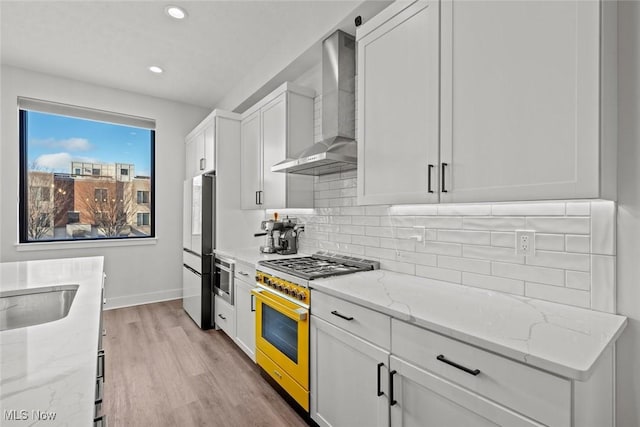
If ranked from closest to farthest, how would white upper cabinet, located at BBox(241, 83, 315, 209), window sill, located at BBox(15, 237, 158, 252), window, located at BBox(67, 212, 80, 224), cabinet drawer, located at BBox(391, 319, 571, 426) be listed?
cabinet drawer, located at BBox(391, 319, 571, 426) → white upper cabinet, located at BBox(241, 83, 315, 209) → window sill, located at BBox(15, 237, 158, 252) → window, located at BBox(67, 212, 80, 224)

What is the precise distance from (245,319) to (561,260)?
7.66 ft

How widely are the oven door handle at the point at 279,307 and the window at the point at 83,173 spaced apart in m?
2.89

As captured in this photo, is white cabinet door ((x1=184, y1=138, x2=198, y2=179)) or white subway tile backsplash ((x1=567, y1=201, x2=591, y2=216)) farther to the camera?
white cabinet door ((x1=184, y1=138, x2=198, y2=179))

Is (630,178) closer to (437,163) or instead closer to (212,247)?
(437,163)

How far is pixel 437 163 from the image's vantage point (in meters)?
1.56

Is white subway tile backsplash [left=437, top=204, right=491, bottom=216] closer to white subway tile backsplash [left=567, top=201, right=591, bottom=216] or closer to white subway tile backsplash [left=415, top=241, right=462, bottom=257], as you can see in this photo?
white subway tile backsplash [left=415, top=241, right=462, bottom=257]

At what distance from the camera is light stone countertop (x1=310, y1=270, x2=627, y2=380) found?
0.95 m

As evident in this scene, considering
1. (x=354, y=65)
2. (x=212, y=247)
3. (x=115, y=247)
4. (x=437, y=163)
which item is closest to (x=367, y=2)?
(x=354, y=65)

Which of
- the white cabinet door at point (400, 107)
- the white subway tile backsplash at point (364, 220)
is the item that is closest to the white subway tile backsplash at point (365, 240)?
the white subway tile backsplash at point (364, 220)

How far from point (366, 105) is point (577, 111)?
109 centimetres

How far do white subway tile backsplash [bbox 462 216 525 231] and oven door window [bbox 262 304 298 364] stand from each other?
1193mm

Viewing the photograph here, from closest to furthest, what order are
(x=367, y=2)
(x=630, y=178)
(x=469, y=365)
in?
1. (x=469, y=365)
2. (x=630, y=178)
3. (x=367, y=2)

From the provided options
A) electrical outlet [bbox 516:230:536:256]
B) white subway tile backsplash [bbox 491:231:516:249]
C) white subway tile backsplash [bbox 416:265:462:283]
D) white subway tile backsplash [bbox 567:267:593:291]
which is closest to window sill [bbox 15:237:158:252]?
white subway tile backsplash [bbox 416:265:462:283]
